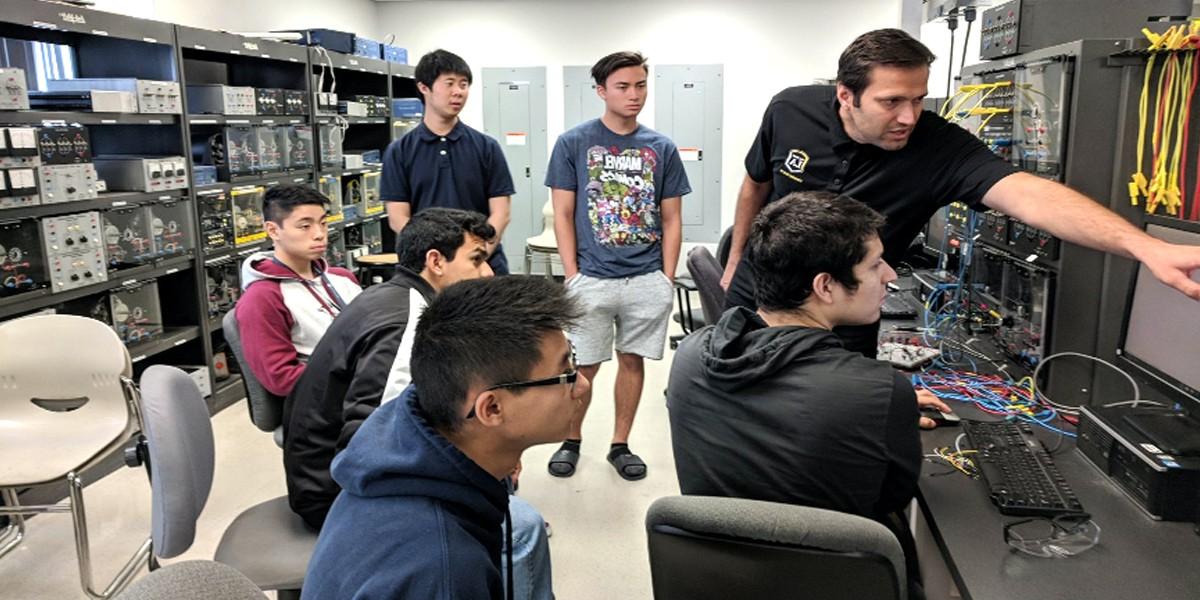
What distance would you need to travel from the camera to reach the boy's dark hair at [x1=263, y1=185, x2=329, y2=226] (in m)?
2.81

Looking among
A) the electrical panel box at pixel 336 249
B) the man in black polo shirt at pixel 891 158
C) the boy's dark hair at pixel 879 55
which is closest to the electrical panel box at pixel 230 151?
the electrical panel box at pixel 336 249

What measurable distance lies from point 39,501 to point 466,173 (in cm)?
209

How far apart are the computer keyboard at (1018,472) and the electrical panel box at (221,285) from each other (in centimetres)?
377

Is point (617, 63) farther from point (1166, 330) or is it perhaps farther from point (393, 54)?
point (393, 54)

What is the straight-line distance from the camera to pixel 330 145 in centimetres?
535

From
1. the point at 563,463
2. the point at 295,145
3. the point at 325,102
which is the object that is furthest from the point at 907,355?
the point at 325,102

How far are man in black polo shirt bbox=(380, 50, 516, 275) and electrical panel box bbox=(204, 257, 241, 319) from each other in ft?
5.02

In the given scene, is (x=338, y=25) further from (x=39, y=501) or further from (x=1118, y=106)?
(x=1118, y=106)

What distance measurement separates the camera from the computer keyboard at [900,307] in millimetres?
3088

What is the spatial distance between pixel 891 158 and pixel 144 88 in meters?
3.27

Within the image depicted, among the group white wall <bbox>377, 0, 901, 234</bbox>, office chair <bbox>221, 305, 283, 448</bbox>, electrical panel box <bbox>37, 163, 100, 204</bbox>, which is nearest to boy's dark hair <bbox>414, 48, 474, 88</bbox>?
office chair <bbox>221, 305, 283, 448</bbox>

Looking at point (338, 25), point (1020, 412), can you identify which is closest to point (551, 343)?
point (1020, 412)

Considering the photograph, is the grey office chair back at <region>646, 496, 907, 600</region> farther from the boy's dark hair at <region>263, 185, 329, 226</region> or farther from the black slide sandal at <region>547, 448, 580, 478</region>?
the black slide sandal at <region>547, 448, 580, 478</region>

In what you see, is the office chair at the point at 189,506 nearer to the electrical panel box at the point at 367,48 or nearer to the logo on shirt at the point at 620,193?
the logo on shirt at the point at 620,193
